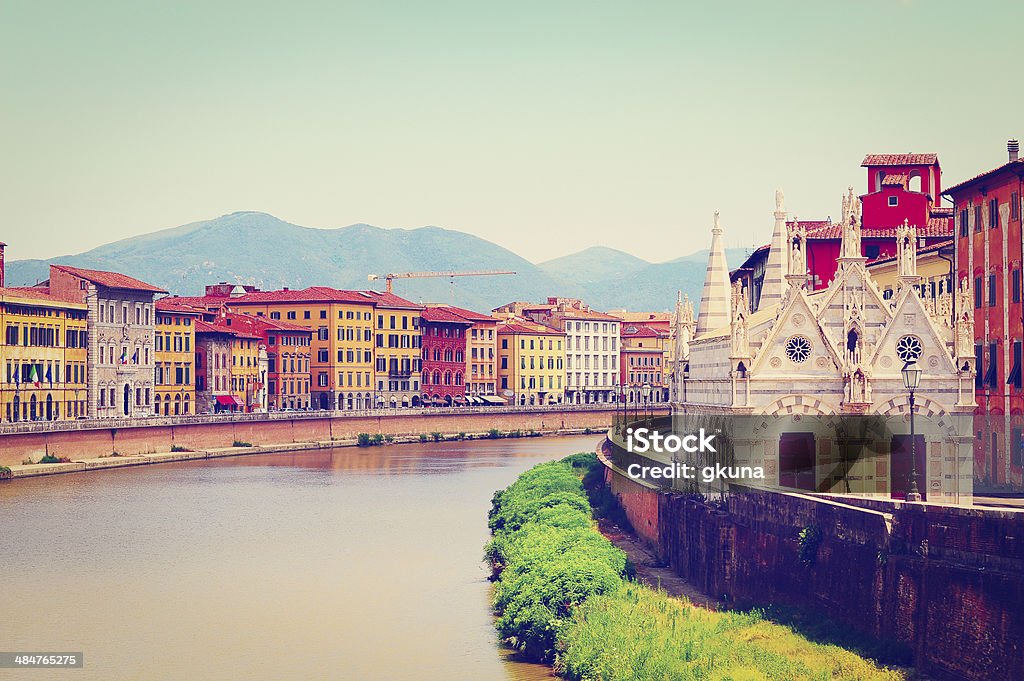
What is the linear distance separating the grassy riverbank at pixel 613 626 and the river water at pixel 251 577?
1149 millimetres

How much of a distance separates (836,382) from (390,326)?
339ft

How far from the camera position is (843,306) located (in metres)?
41.8

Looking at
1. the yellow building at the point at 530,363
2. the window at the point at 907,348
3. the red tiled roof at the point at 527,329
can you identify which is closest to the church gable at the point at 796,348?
the window at the point at 907,348

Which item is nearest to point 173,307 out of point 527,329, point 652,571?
point 527,329

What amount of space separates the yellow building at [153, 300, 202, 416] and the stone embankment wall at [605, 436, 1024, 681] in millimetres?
79006

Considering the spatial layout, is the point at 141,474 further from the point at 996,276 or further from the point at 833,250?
the point at 996,276

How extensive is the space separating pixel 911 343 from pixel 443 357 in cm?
11083

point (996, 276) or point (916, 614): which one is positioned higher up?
point (996, 276)

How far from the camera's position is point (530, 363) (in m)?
160

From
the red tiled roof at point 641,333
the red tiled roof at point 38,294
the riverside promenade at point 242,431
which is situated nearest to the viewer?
the riverside promenade at point 242,431

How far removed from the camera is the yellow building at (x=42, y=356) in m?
89.8

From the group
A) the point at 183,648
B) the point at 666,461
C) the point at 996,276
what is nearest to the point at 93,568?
the point at 183,648

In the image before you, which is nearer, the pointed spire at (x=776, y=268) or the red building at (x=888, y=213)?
the pointed spire at (x=776, y=268)

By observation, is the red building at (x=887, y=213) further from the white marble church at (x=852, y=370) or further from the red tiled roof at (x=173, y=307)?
the red tiled roof at (x=173, y=307)
